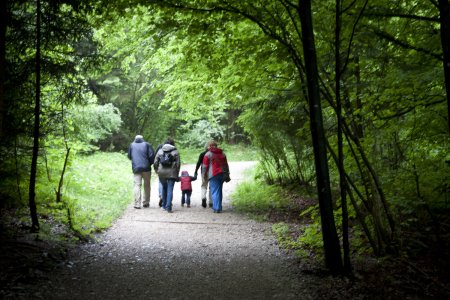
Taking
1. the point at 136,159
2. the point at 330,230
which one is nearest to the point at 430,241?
the point at 330,230

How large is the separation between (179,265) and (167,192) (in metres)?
5.32

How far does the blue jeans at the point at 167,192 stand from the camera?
36.8ft

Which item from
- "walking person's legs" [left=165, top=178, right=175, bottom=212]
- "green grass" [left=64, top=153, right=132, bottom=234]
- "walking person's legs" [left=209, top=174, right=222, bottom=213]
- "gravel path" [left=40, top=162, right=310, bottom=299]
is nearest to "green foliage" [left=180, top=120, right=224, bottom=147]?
"green grass" [left=64, top=153, right=132, bottom=234]

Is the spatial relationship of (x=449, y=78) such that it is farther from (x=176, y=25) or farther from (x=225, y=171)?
(x=225, y=171)

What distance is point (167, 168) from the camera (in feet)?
37.1

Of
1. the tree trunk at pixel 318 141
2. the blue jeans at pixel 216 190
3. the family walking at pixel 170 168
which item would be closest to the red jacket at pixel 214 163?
the family walking at pixel 170 168

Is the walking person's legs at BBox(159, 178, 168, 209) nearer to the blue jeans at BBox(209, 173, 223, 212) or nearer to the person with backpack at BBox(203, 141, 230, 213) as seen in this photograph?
the person with backpack at BBox(203, 141, 230, 213)

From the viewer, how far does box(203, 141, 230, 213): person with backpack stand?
11117 millimetres

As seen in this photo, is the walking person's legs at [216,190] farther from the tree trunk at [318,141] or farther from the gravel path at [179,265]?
the tree trunk at [318,141]

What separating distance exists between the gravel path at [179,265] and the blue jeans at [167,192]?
4.38ft

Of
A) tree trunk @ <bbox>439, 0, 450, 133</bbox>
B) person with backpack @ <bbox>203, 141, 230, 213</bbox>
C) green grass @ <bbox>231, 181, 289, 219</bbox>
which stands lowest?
→ green grass @ <bbox>231, 181, 289, 219</bbox>

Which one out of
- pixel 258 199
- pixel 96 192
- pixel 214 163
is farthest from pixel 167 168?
pixel 258 199

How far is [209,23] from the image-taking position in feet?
19.7

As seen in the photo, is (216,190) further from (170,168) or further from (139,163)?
(139,163)
